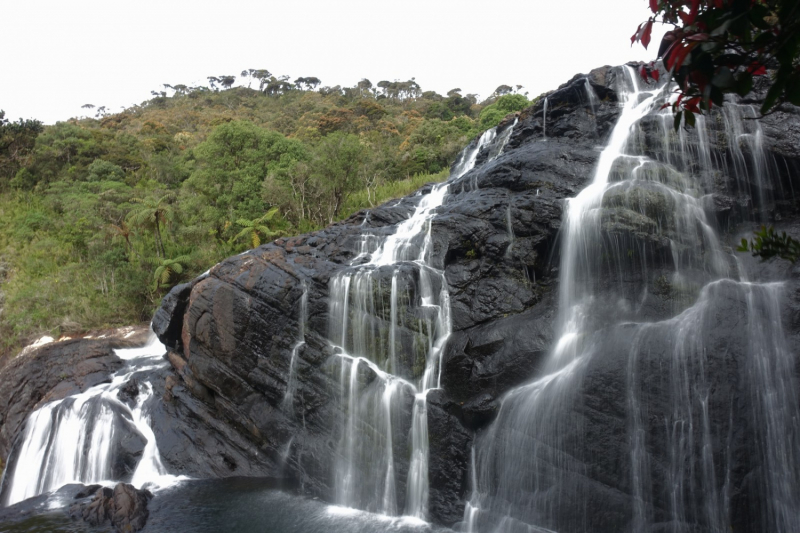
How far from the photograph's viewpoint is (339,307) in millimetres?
11484

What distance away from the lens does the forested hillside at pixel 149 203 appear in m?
19.7

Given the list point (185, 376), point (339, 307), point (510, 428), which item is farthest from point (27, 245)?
point (510, 428)

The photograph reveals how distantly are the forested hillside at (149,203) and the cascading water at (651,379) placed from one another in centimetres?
1313

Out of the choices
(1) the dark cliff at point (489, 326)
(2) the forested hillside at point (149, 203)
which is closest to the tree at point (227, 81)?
(2) the forested hillside at point (149, 203)

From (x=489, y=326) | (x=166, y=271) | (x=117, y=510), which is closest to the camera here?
(x=117, y=510)

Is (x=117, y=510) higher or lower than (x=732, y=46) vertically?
lower

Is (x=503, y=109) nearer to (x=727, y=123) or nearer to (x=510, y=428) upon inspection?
(x=727, y=123)

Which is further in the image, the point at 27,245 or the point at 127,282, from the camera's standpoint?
the point at 27,245

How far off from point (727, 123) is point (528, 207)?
4900 millimetres

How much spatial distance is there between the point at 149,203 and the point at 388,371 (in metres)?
15.4

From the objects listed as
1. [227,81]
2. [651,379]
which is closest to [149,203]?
[651,379]

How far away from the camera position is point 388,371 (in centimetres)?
1059

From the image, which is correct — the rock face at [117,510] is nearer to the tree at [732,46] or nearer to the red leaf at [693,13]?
the tree at [732,46]

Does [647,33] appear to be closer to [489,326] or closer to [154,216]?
[489,326]
